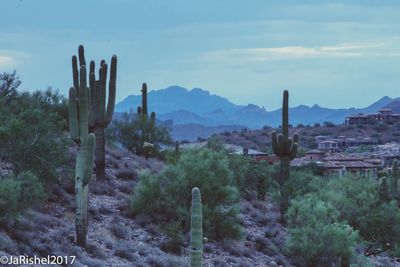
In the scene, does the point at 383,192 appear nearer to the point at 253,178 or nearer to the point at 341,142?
the point at 253,178

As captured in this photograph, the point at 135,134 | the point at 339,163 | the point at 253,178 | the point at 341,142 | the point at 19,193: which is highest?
the point at 135,134

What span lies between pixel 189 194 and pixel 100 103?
4.66m

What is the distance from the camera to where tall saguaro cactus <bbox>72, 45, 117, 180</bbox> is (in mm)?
26344

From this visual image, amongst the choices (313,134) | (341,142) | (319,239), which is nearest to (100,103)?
(319,239)

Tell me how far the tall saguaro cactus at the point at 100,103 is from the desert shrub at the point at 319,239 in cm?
780

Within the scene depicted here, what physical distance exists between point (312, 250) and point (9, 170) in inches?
414

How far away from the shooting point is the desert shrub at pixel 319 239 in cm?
2523

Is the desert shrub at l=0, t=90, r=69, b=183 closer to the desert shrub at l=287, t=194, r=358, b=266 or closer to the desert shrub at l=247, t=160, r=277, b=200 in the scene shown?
the desert shrub at l=287, t=194, r=358, b=266

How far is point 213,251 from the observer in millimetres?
24422

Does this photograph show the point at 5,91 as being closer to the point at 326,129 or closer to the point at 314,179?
the point at 314,179

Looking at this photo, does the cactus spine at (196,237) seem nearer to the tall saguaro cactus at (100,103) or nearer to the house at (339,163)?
the tall saguaro cactus at (100,103)

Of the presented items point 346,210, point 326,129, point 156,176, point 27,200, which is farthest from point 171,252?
point 326,129

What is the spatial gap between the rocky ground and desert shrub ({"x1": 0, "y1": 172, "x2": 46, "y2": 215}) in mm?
517

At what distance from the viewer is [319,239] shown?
2542 cm
